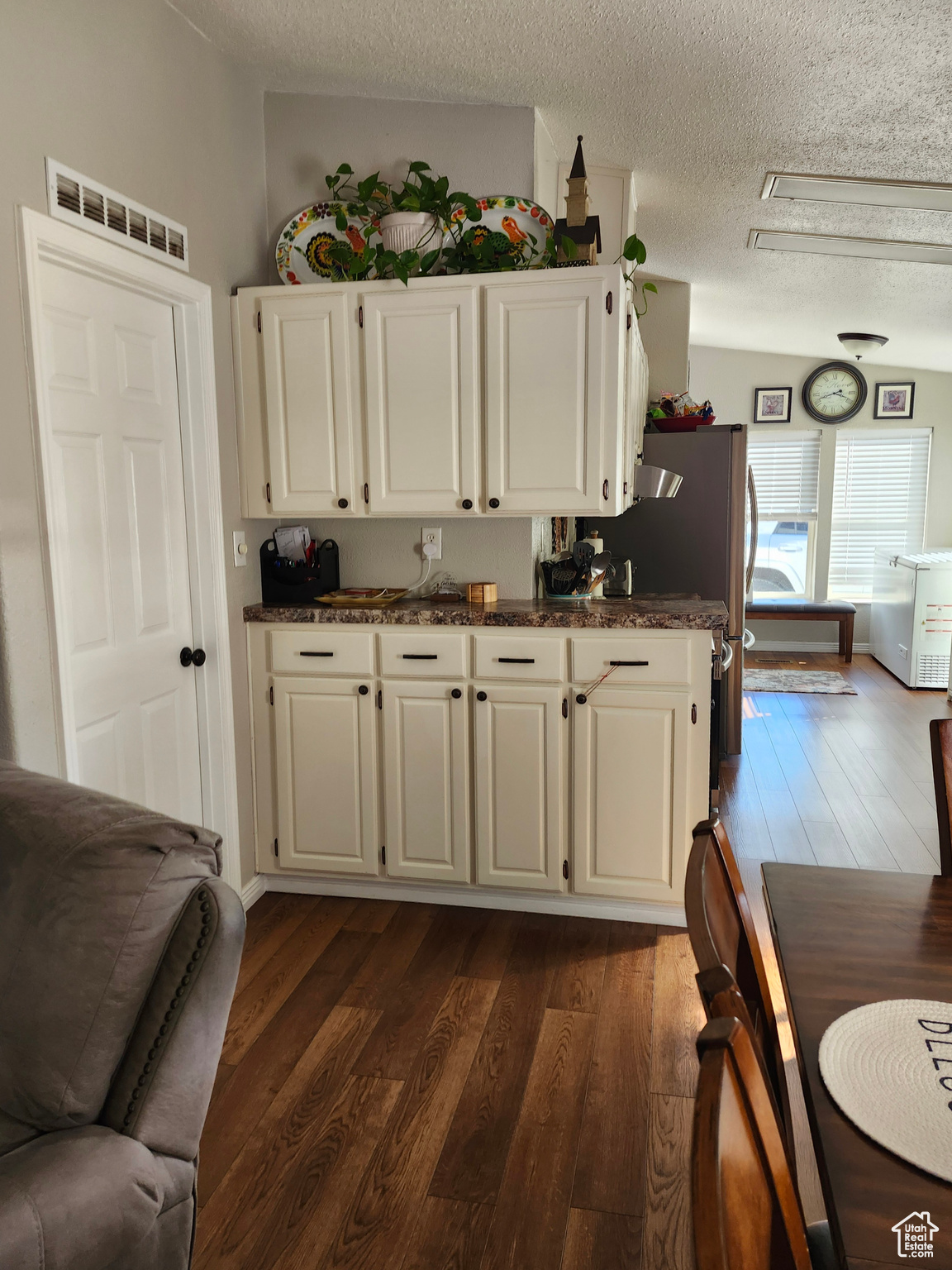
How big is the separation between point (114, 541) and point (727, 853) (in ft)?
6.35

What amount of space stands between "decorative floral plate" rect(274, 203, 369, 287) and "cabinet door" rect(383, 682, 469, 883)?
4.74ft

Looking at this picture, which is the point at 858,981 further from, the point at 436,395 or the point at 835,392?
the point at 835,392

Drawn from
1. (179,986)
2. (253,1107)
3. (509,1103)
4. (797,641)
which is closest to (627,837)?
(509,1103)

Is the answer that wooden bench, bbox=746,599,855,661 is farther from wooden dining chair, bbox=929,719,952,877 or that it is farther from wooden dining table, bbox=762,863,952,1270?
A: wooden dining table, bbox=762,863,952,1270

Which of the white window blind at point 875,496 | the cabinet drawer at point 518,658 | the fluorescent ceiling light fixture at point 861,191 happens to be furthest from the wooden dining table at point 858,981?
the white window blind at point 875,496

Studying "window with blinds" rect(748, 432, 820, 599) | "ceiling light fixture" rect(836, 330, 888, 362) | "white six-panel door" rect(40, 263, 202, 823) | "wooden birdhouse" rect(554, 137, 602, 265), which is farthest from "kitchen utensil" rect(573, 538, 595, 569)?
"window with blinds" rect(748, 432, 820, 599)

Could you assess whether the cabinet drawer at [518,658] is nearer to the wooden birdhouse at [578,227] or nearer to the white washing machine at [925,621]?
the wooden birdhouse at [578,227]

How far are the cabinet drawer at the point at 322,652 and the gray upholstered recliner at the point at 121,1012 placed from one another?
170 cm

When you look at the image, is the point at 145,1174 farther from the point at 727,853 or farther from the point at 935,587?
the point at 935,587

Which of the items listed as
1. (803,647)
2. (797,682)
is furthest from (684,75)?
(803,647)

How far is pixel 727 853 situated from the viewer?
4.10 ft

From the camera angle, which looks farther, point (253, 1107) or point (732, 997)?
point (253, 1107)

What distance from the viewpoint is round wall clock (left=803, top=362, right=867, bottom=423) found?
759 cm

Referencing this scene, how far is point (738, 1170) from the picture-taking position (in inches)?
27.3
